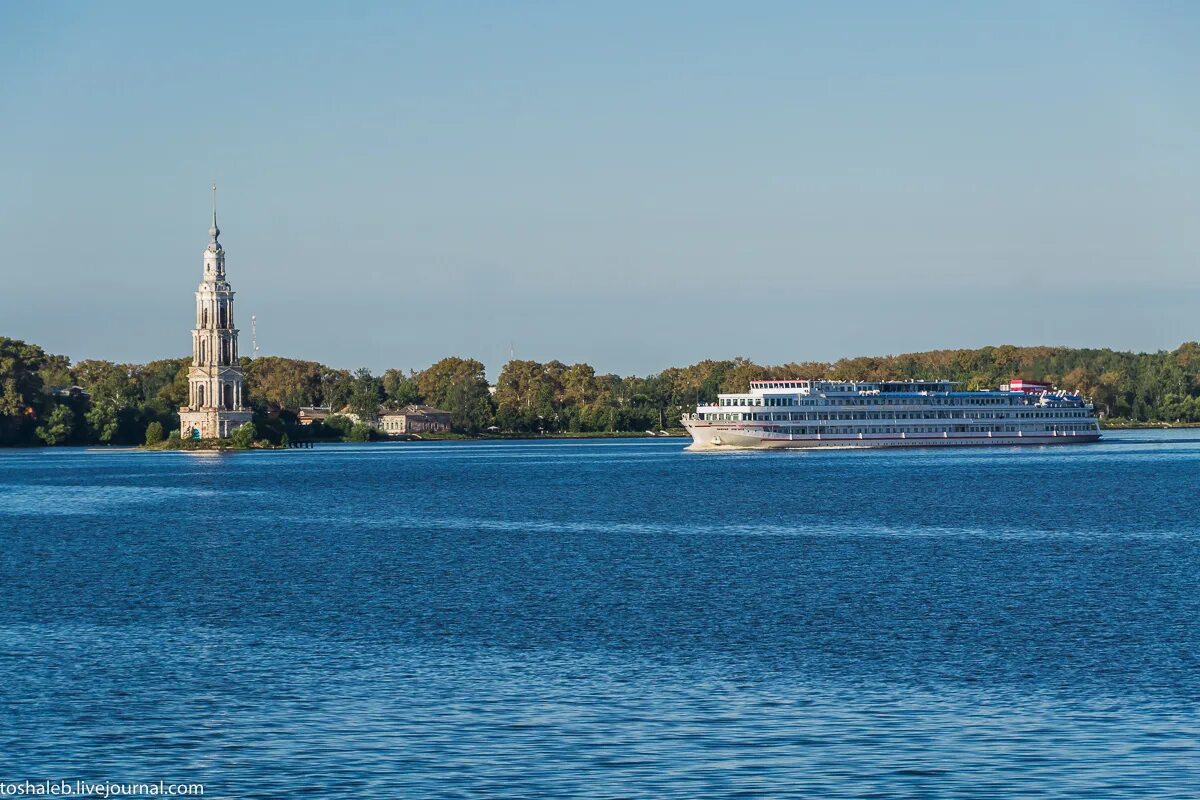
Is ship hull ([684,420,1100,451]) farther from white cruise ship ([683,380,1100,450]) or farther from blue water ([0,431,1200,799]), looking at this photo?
blue water ([0,431,1200,799])

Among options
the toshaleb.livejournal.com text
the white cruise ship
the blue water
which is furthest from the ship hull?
the toshaleb.livejournal.com text

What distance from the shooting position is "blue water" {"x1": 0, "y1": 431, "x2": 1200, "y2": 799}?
26.2 m

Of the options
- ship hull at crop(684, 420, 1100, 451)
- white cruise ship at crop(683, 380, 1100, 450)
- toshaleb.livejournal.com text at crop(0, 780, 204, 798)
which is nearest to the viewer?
toshaleb.livejournal.com text at crop(0, 780, 204, 798)

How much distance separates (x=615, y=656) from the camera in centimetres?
3681

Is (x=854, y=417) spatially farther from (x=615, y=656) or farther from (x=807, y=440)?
(x=615, y=656)

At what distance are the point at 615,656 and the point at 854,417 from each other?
15530 centimetres

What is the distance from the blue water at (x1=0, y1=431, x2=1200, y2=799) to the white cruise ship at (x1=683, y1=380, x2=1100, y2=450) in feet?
333

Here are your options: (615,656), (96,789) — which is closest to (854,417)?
(615,656)

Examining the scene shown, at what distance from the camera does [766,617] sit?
1704 inches

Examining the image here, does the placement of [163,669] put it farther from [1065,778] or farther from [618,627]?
[1065,778]

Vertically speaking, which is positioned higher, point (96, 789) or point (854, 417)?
point (854, 417)

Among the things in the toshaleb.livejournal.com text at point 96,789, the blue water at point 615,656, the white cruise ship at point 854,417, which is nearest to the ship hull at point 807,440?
the white cruise ship at point 854,417

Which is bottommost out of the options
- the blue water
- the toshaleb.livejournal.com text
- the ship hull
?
the toshaleb.livejournal.com text

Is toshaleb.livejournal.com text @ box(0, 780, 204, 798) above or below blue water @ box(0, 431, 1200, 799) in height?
below
